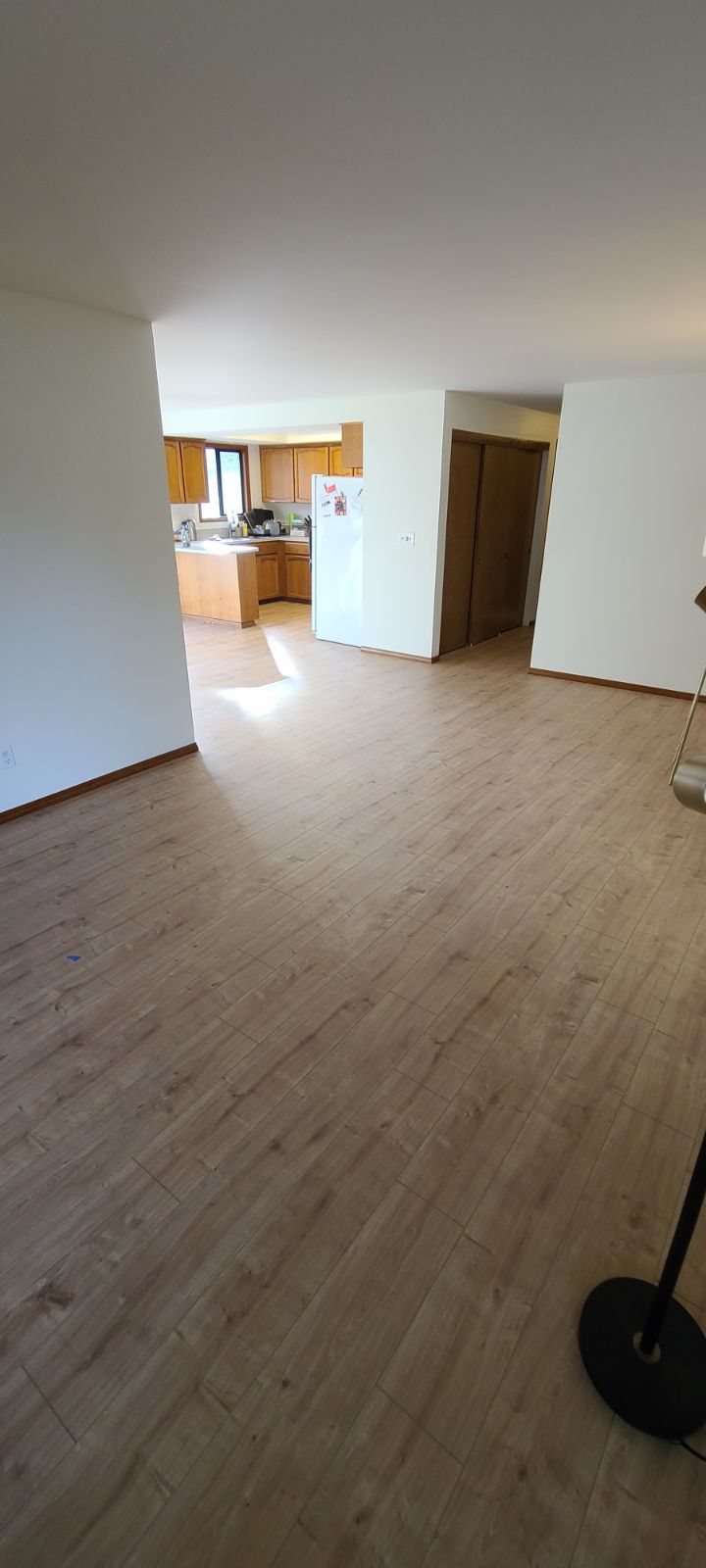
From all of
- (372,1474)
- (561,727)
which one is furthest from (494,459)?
(372,1474)

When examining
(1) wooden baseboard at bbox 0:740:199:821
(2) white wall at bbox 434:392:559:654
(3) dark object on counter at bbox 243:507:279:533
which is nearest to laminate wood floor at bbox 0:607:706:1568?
(1) wooden baseboard at bbox 0:740:199:821

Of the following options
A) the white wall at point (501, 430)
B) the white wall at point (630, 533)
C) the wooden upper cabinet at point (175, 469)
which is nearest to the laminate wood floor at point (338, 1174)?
the white wall at point (630, 533)

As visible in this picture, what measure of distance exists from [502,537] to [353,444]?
184 centimetres

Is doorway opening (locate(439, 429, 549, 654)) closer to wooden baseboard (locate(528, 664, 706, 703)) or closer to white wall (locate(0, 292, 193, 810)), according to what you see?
wooden baseboard (locate(528, 664, 706, 703))

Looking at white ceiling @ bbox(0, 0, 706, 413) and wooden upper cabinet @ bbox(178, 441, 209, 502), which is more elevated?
white ceiling @ bbox(0, 0, 706, 413)

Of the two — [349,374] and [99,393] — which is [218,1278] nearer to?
[99,393]

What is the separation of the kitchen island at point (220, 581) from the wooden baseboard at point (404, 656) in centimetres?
184

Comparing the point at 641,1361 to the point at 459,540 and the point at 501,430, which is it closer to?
the point at 459,540

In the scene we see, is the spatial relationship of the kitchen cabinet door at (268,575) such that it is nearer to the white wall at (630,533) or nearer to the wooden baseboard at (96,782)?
the white wall at (630,533)

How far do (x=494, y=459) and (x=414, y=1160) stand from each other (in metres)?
6.50

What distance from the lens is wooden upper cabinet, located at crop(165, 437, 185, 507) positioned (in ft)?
27.0

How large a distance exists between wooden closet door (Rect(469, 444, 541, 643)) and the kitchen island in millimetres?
2617

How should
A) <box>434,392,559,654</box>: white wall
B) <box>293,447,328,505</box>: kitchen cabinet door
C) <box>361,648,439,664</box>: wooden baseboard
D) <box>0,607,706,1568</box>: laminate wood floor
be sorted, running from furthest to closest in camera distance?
1. <box>293,447,328,505</box>: kitchen cabinet door
2. <box>361,648,439,664</box>: wooden baseboard
3. <box>434,392,559,654</box>: white wall
4. <box>0,607,706,1568</box>: laminate wood floor

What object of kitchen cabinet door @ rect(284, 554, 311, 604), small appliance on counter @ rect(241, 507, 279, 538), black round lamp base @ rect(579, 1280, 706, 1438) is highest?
small appliance on counter @ rect(241, 507, 279, 538)
